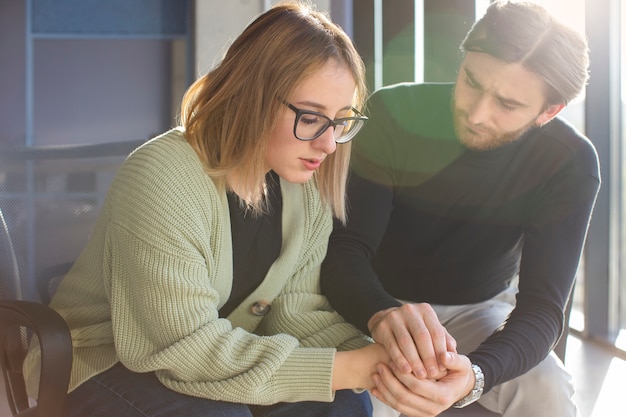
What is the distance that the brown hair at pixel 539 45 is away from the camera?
68.3 inches

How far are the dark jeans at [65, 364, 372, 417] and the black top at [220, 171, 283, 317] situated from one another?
0.24 metres

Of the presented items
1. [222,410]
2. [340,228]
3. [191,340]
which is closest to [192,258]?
[191,340]

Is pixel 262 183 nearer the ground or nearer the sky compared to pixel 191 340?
nearer the sky

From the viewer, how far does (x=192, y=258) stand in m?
1.31

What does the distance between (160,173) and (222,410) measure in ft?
1.40

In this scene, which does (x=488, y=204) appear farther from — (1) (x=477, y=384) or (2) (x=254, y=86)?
(2) (x=254, y=86)

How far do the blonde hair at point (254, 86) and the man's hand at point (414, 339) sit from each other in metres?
0.34

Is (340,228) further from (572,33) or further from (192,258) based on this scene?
(572,33)

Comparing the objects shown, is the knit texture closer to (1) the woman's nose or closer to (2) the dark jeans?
(2) the dark jeans

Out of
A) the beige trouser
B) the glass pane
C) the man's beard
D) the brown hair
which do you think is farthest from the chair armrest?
the glass pane

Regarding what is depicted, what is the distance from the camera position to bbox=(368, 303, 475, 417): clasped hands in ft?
4.46

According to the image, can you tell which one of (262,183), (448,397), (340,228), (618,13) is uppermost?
(618,13)

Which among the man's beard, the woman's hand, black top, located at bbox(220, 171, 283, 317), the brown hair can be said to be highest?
the brown hair

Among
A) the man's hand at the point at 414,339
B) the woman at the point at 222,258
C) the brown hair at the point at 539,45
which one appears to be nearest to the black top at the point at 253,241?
the woman at the point at 222,258
